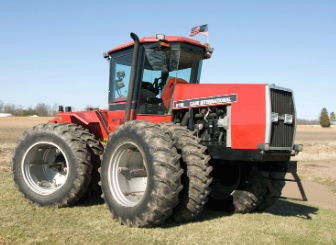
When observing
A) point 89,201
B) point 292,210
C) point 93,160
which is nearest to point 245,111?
point 292,210

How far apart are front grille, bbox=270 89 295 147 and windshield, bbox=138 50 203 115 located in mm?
1890

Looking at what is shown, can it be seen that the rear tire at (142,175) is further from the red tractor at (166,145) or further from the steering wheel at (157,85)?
the steering wheel at (157,85)

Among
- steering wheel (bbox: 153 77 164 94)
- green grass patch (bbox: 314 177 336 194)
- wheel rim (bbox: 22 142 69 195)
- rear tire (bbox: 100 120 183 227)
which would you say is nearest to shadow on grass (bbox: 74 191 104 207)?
wheel rim (bbox: 22 142 69 195)

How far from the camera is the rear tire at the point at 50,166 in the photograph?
17.8 feet

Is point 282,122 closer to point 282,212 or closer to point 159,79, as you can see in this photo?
point 282,212

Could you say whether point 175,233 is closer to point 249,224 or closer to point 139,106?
point 249,224

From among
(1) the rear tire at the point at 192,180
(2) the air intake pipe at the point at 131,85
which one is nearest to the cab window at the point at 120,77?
(2) the air intake pipe at the point at 131,85

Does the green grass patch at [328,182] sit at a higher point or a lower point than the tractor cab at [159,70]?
lower

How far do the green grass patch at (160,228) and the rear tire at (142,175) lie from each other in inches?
8.8

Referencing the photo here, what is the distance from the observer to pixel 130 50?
613cm

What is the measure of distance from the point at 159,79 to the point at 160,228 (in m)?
2.70

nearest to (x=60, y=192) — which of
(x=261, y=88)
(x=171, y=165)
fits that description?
(x=171, y=165)

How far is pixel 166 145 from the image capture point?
4293 millimetres

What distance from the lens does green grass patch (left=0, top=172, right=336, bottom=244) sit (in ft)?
12.9
